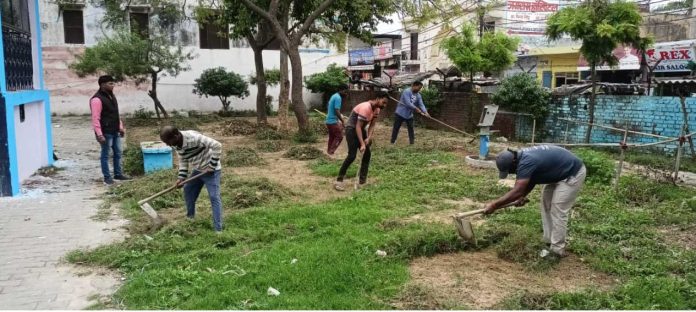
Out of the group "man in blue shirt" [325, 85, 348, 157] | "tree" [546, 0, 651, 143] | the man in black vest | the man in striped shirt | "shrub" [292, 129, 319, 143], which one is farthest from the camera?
"shrub" [292, 129, 319, 143]

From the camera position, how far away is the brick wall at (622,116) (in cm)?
1137

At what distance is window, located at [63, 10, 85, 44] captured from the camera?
80.2 ft

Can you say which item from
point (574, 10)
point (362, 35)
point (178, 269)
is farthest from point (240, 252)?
point (362, 35)

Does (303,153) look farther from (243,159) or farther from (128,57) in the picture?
(128,57)

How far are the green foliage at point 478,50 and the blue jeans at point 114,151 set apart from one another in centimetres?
1067

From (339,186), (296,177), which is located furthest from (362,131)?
(296,177)

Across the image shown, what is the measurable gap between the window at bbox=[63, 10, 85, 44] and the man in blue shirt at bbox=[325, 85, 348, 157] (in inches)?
724

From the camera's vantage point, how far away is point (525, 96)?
14.2 meters

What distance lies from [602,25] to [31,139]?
11084mm

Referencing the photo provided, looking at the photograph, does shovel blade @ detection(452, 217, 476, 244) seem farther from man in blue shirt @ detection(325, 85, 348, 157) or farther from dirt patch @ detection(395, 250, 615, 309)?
man in blue shirt @ detection(325, 85, 348, 157)

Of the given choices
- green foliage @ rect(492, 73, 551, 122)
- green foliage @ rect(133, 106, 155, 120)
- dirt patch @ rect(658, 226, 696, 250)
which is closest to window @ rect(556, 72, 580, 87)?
green foliage @ rect(492, 73, 551, 122)

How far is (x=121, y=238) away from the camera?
19.0 feet

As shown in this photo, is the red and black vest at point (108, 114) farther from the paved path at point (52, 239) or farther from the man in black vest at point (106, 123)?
the paved path at point (52, 239)

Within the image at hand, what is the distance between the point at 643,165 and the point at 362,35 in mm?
9901
